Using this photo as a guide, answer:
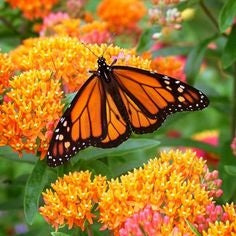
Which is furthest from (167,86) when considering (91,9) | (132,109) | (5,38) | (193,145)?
(91,9)

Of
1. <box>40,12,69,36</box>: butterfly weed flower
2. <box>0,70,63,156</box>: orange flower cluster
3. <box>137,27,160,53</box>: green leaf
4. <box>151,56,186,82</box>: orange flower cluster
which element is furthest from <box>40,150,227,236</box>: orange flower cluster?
<box>40,12,69,36</box>: butterfly weed flower

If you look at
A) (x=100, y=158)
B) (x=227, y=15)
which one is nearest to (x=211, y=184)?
(x=100, y=158)

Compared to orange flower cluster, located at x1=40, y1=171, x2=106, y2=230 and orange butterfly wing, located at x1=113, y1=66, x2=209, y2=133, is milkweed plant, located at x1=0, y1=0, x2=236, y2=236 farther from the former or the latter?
orange butterfly wing, located at x1=113, y1=66, x2=209, y2=133

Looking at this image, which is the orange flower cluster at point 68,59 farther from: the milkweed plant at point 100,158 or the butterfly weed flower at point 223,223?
the butterfly weed flower at point 223,223

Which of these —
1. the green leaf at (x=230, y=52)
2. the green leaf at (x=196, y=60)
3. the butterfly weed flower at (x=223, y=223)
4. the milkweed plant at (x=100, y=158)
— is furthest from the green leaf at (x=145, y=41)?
the butterfly weed flower at (x=223, y=223)

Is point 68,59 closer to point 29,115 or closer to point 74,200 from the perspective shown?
point 29,115

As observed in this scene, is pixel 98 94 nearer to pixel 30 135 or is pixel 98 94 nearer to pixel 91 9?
pixel 30 135

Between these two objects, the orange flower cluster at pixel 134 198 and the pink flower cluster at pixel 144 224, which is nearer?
the pink flower cluster at pixel 144 224
